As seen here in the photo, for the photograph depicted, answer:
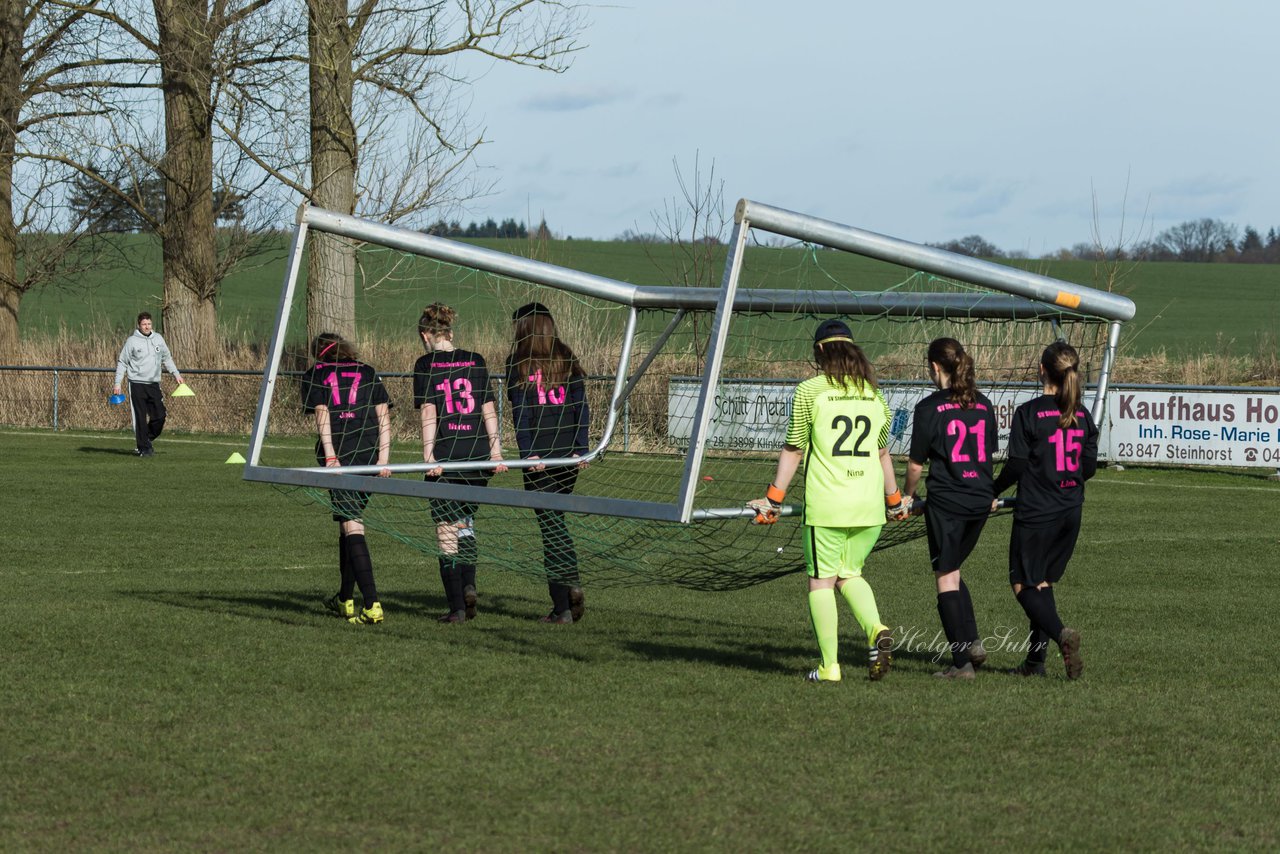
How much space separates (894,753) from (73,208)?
Result: 29.8 metres

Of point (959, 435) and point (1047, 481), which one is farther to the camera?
point (1047, 481)

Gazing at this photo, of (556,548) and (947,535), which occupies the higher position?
(947,535)

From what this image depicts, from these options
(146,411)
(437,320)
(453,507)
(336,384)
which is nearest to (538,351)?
(437,320)

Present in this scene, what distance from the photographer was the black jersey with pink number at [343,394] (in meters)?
9.11

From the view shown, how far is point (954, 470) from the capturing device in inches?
291

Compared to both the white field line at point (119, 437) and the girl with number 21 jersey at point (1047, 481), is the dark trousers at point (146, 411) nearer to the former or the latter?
the white field line at point (119, 437)

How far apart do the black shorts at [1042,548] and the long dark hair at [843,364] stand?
1101 millimetres

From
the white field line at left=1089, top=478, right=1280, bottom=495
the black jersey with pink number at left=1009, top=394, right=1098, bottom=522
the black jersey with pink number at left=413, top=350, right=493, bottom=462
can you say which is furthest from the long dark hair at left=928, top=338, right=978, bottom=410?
the white field line at left=1089, top=478, right=1280, bottom=495

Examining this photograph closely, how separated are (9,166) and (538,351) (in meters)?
26.0

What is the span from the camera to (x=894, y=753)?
5.92 metres

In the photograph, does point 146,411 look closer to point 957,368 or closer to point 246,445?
point 246,445

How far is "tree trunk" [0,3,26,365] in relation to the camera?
3105cm

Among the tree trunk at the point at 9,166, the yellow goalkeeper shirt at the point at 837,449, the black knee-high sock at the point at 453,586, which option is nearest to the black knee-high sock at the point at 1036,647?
the yellow goalkeeper shirt at the point at 837,449

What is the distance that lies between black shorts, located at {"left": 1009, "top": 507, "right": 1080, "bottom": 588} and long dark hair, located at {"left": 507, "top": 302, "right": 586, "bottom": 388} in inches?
116
